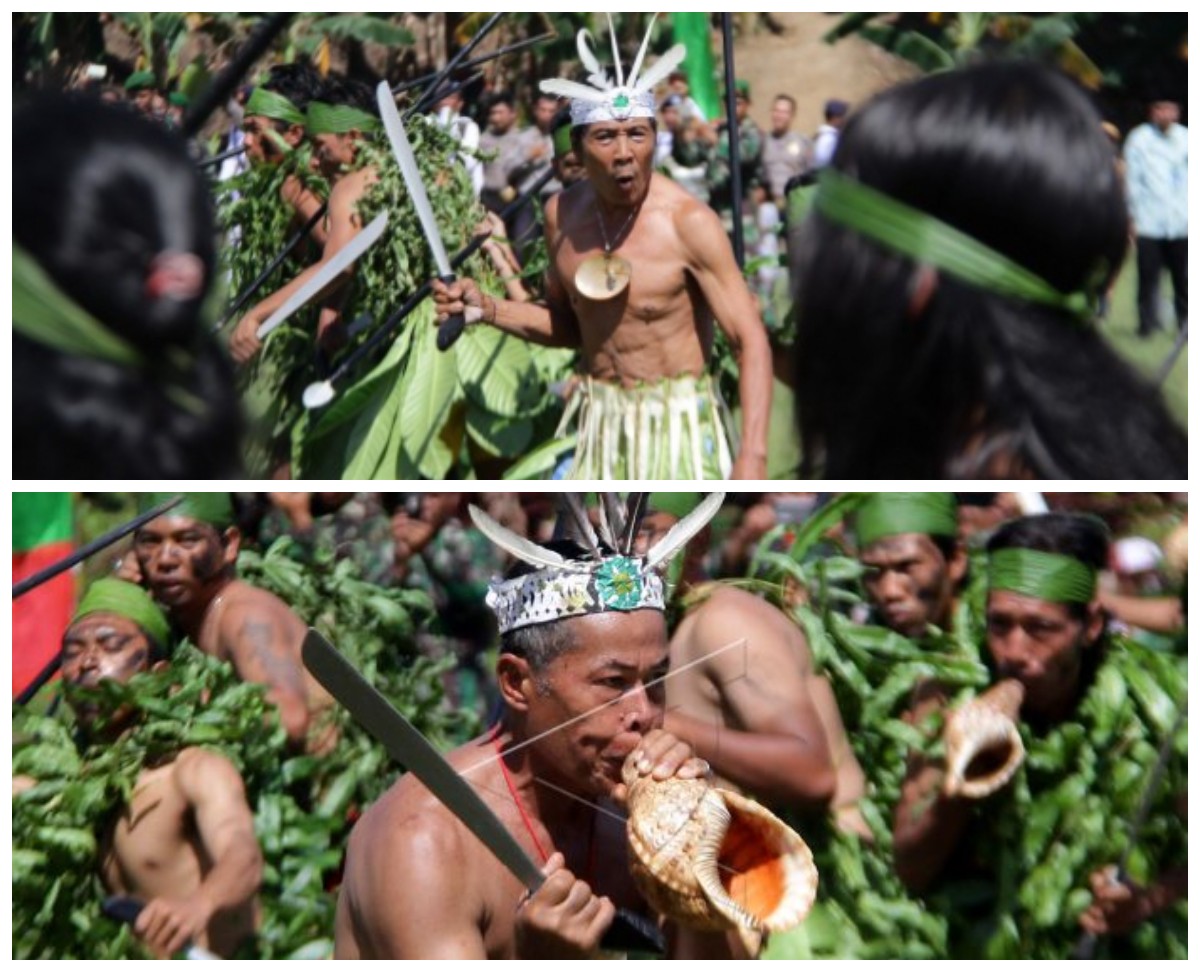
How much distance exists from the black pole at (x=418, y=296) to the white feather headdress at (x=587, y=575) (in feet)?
6.95

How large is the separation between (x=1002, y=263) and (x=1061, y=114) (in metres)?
0.29

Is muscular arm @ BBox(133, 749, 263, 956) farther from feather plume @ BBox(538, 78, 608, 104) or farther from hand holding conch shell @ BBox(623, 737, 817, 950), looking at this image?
feather plume @ BBox(538, 78, 608, 104)

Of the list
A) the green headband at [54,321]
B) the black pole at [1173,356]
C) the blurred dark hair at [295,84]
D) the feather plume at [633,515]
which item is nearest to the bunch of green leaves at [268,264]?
the blurred dark hair at [295,84]

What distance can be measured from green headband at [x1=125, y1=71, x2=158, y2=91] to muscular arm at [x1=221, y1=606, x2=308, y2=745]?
7.50 feet

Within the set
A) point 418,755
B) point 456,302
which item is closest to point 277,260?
point 456,302

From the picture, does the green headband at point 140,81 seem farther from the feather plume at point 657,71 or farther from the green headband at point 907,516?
the green headband at point 907,516

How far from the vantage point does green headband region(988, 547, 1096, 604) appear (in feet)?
14.4

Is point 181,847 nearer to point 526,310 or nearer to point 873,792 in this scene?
point 873,792

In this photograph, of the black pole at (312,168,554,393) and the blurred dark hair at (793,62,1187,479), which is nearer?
the blurred dark hair at (793,62,1187,479)

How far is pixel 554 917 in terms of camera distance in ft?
13.0

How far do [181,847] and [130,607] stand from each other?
44 cm

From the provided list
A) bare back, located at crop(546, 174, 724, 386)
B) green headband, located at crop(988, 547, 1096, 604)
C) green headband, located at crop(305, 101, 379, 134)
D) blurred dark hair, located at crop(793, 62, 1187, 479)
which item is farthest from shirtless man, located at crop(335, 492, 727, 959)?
green headband, located at crop(305, 101, 379, 134)

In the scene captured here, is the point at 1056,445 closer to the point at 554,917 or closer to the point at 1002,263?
the point at 1002,263

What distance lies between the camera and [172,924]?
181 inches
